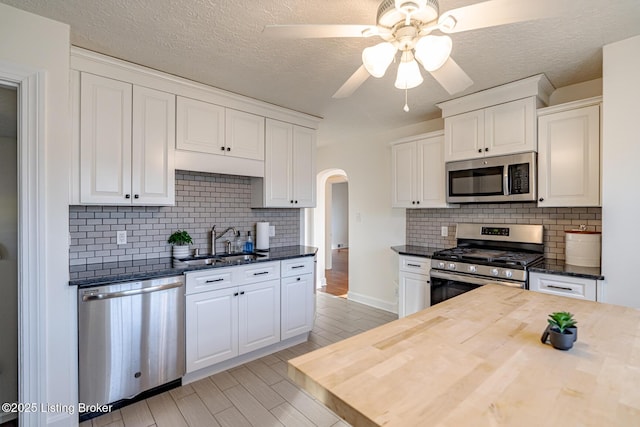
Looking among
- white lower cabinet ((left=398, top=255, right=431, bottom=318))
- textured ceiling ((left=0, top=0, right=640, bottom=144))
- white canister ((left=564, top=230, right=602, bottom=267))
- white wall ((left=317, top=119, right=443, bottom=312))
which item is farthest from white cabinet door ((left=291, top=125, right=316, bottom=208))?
white canister ((left=564, top=230, right=602, bottom=267))

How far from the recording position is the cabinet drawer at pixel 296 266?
9.96 feet

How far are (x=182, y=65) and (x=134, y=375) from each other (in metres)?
2.31

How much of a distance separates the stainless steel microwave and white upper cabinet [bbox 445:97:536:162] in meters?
0.07

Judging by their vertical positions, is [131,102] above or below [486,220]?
above

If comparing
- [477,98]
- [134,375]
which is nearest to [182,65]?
[134,375]

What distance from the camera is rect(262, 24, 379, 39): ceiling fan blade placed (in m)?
1.35

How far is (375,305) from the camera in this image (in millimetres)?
4383

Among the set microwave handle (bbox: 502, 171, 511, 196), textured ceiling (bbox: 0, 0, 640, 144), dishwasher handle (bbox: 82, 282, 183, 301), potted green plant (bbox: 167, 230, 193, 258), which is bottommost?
dishwasher handle (bbox: 82, 282, 183, 301)

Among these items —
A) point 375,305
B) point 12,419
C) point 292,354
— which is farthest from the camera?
point 375,305

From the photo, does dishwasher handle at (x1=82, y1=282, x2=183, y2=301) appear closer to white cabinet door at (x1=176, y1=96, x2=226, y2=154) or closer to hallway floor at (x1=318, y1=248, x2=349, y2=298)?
white cabinet door at (x1=176, y1=96, x2=226, y2=154)

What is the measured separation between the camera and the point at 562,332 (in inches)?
40.9

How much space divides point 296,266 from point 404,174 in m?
1.70

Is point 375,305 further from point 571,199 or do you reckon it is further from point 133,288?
point 133,288

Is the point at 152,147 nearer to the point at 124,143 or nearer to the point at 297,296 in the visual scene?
the point at 124,143
